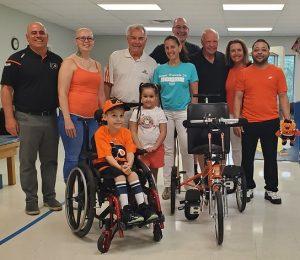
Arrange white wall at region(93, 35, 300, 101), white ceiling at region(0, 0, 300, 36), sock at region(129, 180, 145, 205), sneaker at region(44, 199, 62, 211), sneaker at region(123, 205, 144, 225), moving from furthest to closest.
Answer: white wall at region(93, 35, 300, 101)
white ceiling at region(0, 0, 300, 36)
sneaker at region(44, 199, 62, 211)
sock at region(129, 180, 145, 205)
sneaker at region(123, 205, 144, 225)

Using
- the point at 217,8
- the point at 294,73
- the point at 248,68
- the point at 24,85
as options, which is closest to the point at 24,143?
the point at 24,85

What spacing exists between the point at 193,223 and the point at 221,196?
586 mm

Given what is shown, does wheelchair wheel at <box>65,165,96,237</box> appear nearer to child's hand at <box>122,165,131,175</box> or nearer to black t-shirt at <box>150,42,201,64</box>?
child's hand at <box>122,165,131,175</box>

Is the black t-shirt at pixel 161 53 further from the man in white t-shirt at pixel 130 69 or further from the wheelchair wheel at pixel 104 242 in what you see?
the wheelchair wheel at pixel 104 242

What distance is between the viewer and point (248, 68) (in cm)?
371

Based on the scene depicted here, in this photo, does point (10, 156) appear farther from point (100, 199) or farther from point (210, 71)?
point (210, 71)

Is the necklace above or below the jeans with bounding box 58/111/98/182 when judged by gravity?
above

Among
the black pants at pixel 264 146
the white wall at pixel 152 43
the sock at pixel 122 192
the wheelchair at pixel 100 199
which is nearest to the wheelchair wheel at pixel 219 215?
the wheelchair at pixel 100 199

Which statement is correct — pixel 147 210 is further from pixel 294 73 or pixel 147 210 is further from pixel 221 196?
pixel 294 73

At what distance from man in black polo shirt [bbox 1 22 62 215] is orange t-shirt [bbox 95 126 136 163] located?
0.69 m

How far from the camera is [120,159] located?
2.96 metres

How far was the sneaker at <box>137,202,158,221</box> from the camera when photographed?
108 inches

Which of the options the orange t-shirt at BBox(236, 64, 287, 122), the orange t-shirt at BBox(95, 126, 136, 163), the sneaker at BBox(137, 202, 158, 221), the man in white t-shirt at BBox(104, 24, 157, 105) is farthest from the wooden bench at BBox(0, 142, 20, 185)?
the orange t-shirt at BBox(236, 64, 287, 122)

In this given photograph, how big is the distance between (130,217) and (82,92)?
115 centimetres
